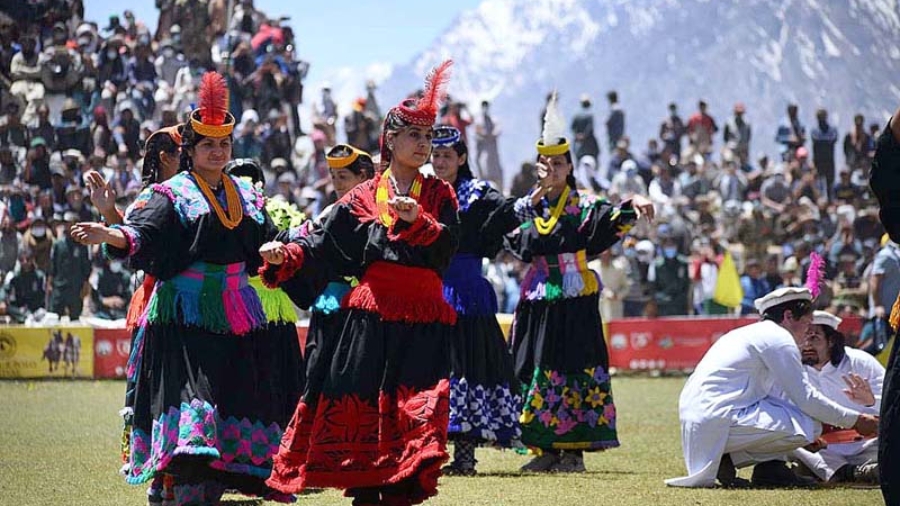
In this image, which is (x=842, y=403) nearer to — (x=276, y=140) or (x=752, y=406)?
(x=752, y=406)

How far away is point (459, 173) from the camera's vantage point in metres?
11.0

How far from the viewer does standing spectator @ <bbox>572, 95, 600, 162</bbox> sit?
94.5ft

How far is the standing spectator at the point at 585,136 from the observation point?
28797 millimetres

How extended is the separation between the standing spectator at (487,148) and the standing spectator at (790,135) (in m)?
→ 5.46

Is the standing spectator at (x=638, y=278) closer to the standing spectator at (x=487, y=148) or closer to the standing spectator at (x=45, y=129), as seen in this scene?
the standing spectator at (x=487, y=148)

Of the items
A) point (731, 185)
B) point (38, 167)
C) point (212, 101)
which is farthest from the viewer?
point (731, 185)

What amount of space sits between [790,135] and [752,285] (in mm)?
9118

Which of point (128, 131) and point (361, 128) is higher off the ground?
point (361, 128)

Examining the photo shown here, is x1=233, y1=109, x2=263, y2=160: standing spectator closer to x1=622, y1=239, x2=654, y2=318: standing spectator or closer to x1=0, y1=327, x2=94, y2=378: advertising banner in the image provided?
x1=0, y1=327, x2=94, y2=378: advertising banner

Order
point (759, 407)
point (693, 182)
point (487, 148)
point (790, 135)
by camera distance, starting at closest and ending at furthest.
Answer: point (759, 407) < point (693, 182) < point (790, 135) < point (487, 148)

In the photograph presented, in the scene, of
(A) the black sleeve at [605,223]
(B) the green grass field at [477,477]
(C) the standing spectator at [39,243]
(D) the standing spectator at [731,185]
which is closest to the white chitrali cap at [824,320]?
(B) the green grass field at [477,477]

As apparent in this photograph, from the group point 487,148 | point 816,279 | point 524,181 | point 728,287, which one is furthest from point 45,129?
point 816,279

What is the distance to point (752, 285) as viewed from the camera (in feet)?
71.6

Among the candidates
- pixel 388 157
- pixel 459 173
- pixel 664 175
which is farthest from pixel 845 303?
pixel 388 157
